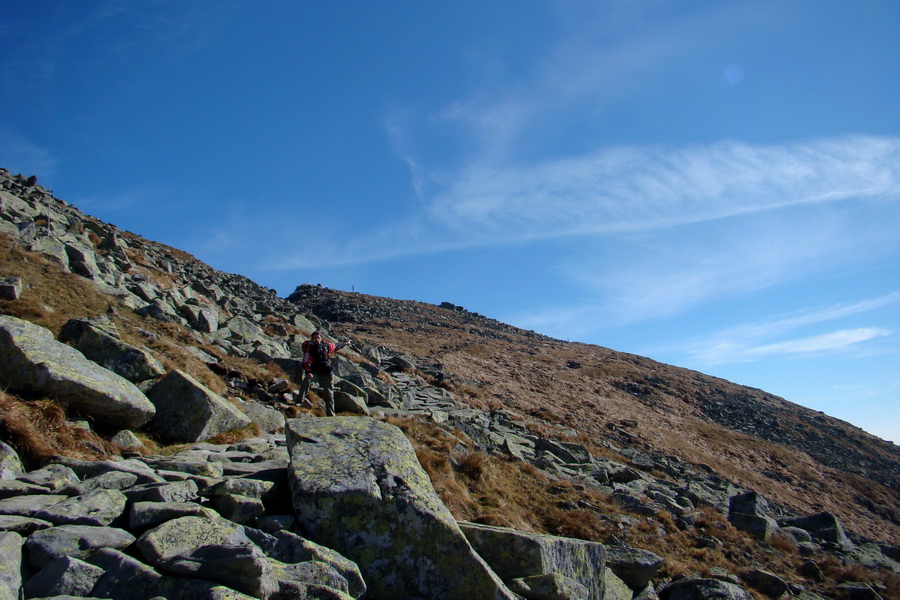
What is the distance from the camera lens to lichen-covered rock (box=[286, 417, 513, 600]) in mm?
5242

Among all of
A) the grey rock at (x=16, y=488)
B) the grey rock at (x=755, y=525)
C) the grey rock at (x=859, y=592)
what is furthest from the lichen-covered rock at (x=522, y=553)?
the grey rock at (x=755, y=525)

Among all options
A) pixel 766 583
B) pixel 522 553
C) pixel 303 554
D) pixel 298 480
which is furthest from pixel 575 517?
pixel 303 554

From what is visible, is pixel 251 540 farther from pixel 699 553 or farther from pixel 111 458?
pixel 699 553

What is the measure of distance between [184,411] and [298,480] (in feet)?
15.3

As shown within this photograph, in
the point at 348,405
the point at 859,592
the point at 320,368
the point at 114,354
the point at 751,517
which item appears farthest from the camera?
the point at 751,517

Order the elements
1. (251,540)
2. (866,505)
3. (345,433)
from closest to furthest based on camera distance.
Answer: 1. (251,540)
2. (345,433)
3. (866,505)

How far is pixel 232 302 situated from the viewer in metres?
26.8

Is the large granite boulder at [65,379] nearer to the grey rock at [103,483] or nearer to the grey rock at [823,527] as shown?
the grey rock at [103,483]

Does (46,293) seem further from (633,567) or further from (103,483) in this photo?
(633,567)

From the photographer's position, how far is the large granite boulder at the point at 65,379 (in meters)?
7.46

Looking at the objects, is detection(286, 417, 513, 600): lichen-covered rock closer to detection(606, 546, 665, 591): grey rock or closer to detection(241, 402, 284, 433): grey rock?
detection(606, 546, 665, 591): grey rock

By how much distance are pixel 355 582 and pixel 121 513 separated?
230 cm

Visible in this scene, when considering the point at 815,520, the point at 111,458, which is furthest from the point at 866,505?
the point at 111,458

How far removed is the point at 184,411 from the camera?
9086 millimetres
